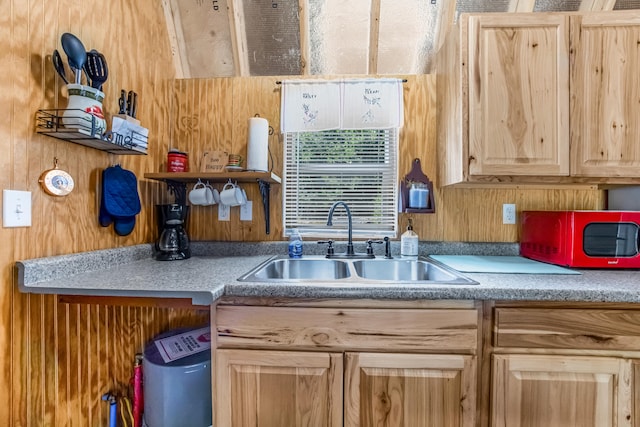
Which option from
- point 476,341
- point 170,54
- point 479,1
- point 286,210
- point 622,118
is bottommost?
point 476,341

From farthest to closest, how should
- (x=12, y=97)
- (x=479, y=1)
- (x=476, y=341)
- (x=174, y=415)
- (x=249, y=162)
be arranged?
(x=479, y=1) < (x=249, y=162) < (x=174, y=415) < (x=476, y=341) < (x=12, y=97)

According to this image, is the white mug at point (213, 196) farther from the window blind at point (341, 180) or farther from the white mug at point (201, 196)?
the window blind at point (341, 180)

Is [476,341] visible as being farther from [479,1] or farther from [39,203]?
[479,1]

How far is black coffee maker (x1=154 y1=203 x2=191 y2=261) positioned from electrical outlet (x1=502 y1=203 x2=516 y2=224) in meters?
1.83

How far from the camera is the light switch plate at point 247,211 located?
1.90 m

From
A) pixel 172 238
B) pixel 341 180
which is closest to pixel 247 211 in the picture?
pixel 172 238

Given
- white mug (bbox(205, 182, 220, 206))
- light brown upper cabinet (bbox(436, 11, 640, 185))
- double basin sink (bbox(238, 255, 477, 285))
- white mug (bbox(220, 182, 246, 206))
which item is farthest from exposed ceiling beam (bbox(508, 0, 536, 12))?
white mug (bbox(205, 182, 220, 206))

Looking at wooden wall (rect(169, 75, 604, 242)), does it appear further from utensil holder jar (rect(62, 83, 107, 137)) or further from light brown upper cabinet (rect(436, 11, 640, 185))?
utensil holder jar (rect(62, 83, 107, 137))

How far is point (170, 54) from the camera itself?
193cm

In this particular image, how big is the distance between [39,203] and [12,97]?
0.36 meters

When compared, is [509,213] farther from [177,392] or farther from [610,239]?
[177,392]

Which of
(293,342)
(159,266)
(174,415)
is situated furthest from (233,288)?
(174,415)

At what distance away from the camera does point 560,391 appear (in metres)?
1.08

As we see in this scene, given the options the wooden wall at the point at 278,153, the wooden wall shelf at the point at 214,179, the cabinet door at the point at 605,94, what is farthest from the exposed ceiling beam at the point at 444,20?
the wooden wall shelf at the point at 214,179
